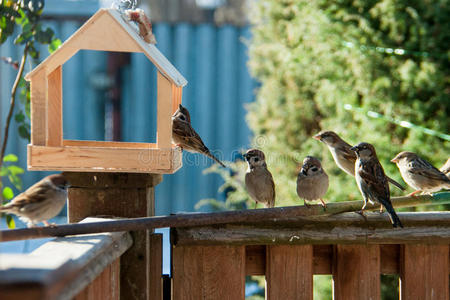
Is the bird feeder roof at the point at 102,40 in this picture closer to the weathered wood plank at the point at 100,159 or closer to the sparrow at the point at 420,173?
the weathered wood plank at the point at 100,159

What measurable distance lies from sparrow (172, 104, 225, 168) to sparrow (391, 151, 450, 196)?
1.12 meters

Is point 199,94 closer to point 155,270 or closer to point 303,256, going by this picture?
point 155,270

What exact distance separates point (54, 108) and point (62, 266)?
58.0 inches

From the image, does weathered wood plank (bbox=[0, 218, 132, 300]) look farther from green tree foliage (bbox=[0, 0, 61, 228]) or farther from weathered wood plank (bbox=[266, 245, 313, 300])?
green tree foliage (bbox=[0, 0, 61, 228])

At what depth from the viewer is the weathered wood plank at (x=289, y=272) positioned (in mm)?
1844

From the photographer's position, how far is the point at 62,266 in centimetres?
81

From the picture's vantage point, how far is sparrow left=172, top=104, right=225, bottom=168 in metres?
3.09

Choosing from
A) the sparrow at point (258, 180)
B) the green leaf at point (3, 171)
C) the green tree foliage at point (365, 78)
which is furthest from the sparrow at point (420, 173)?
the green leaf at point (3, 171)

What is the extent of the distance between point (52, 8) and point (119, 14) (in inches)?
245

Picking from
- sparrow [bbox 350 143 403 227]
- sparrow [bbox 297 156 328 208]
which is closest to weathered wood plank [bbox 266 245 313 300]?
sparrow [bbox 350 143 403 227]

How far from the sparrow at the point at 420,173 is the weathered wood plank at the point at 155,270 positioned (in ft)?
6.12

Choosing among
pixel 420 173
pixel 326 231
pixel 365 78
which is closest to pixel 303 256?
pixel 326 231

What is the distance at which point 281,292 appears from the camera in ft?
6.07

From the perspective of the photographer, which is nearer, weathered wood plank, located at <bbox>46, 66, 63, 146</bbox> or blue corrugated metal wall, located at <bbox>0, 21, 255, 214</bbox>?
weathered wood plank, located at <bbox>46, 66, 63, 146</bbox>
